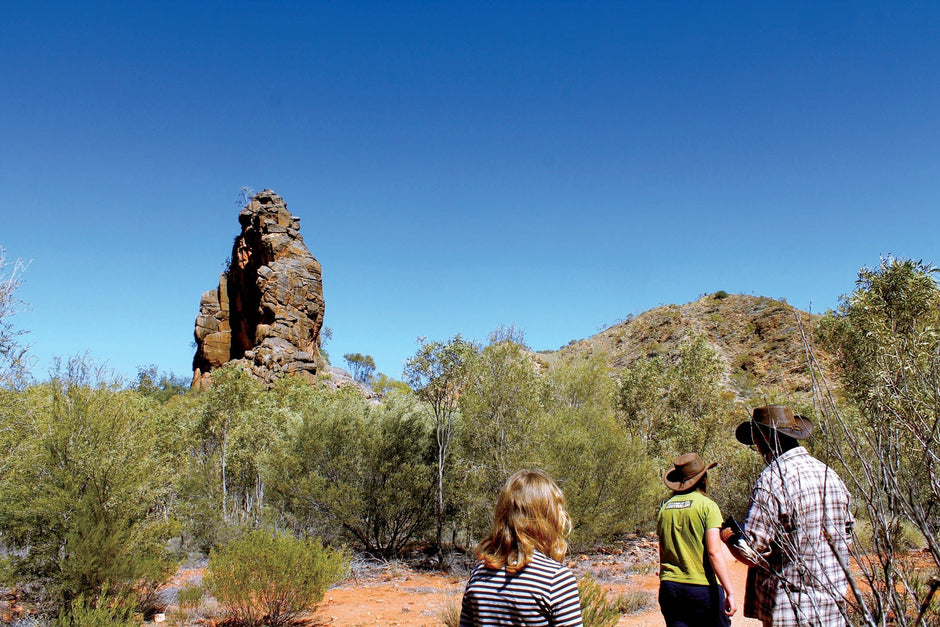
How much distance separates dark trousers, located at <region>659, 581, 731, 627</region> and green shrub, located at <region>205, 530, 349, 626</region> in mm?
5969

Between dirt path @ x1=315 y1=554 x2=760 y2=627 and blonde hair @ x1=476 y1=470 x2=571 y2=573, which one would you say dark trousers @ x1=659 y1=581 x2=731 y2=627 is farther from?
dirt path @ x1=315 y1=554 x2=760 y2=627

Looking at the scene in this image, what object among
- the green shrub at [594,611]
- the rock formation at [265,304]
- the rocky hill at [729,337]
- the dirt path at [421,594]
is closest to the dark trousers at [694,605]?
the green shrub at [594,611]

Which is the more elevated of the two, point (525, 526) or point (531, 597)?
point (525, 526)

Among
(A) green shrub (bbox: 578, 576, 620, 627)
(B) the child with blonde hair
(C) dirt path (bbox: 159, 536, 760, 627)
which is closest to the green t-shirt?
(B) the child with blonde hair

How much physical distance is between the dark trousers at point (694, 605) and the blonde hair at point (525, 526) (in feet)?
6.65

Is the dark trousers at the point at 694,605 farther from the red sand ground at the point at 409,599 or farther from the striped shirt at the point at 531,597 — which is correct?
the red sand ground at the point at 409,599

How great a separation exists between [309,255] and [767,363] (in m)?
34.0

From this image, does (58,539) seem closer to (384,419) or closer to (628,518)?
(384,419)

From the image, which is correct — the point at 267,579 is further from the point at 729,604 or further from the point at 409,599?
the point at 729,604

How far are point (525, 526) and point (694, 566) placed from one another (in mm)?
2200

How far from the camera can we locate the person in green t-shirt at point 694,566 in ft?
11.6

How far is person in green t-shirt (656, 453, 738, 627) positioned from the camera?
11.6 feet

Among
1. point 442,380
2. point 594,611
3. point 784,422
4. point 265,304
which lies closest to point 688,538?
point 784,422

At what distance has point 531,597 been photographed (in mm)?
1917
